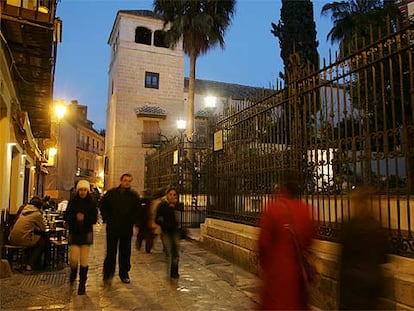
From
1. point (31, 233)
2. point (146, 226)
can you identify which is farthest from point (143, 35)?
point (31, 233)

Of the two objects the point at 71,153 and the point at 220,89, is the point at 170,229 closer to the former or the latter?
the point at 220,89

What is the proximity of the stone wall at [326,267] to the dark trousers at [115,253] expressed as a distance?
2154 millimetres

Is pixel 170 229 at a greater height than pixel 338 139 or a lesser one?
lesser

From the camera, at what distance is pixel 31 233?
298 inches

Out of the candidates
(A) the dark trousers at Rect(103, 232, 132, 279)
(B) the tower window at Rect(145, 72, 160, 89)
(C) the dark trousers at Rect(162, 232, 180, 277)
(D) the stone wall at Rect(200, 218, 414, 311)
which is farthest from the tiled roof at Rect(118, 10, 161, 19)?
(A) the dark trousers at Rect(103, 232, 132, 279)

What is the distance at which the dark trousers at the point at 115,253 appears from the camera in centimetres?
645

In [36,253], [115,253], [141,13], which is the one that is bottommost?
[36,253]

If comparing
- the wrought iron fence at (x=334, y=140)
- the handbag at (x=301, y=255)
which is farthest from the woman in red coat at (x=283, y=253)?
the wrought iron fence at (x=334, y=140)

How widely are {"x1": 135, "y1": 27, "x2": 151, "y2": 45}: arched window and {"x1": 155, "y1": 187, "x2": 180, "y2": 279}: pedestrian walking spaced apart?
3166 centimetres

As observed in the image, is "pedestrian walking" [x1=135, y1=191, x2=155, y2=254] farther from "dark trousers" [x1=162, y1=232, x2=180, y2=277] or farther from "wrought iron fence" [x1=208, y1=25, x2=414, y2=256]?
"wrought iron fence" [x1=208, y1=25, x2=414, y2=256]

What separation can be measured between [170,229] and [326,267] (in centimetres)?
276

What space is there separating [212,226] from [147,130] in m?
26.0

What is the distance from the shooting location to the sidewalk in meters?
5.41

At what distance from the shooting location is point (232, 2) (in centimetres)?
2411
